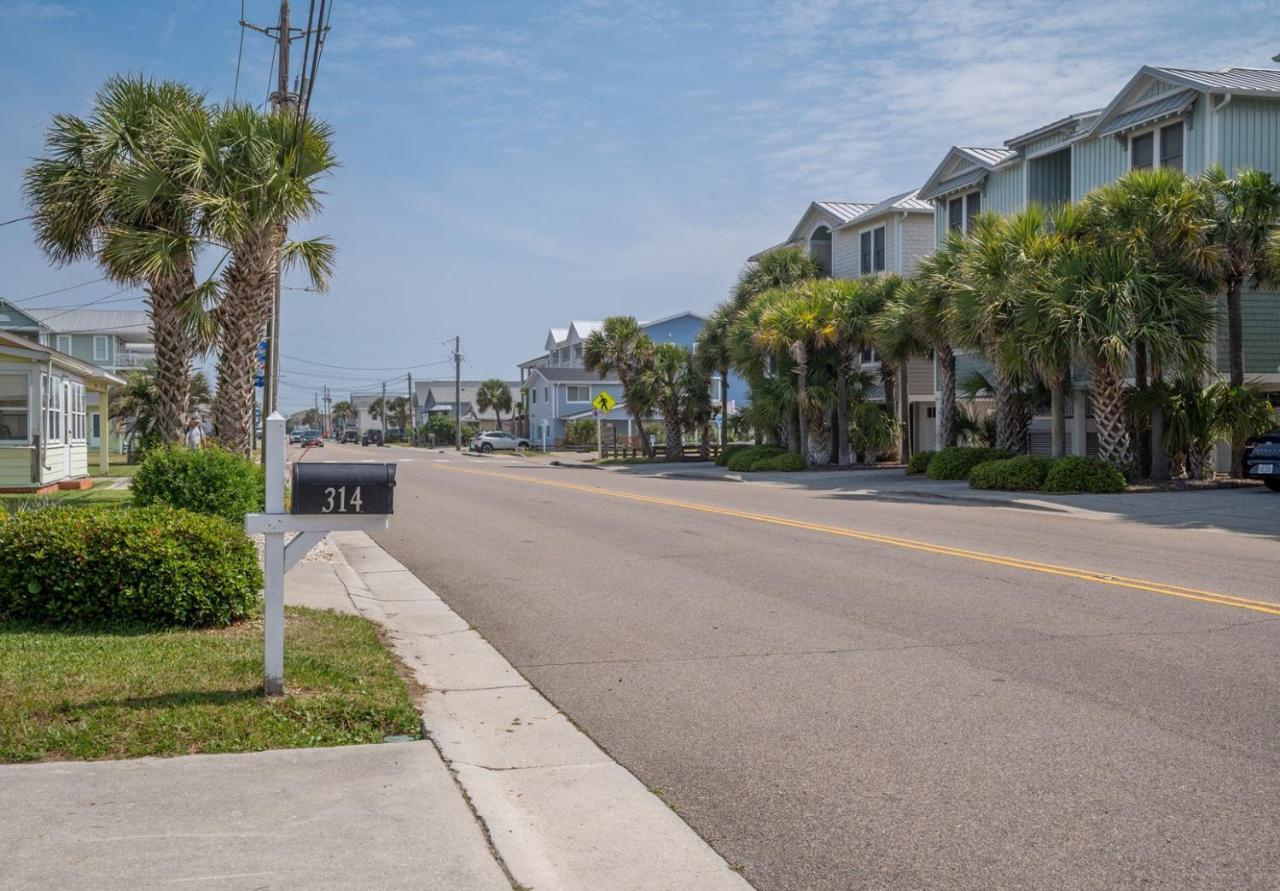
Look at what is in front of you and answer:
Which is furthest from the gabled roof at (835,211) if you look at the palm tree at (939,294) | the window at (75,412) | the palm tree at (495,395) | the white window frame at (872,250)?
the palm tree at (495,395)

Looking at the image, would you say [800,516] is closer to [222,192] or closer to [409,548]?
[409,548]

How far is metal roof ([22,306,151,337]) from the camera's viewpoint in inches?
2810

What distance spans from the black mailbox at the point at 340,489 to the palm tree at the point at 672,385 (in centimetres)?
4426

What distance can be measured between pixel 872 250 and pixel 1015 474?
64.6ft

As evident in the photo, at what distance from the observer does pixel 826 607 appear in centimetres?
1012

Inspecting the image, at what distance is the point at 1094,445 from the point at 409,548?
22.9m

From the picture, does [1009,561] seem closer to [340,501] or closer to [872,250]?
[340,501]

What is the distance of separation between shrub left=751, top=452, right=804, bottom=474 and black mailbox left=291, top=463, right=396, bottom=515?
31705mm

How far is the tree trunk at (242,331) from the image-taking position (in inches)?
688

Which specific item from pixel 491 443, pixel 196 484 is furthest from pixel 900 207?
pixel 491 443

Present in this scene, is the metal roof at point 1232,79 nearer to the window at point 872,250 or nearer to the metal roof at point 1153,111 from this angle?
the metal roof at point 1153,111

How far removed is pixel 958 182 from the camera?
36406 millimetres

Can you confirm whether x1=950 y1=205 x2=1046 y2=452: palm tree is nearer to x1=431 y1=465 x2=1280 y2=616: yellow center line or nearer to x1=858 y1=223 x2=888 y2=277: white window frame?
x1=431 y1=465 x2=1280 y2=616: yellow center line

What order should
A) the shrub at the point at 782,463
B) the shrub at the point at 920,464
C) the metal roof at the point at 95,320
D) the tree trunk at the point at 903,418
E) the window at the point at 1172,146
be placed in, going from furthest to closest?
the metal roof at the point at 95,320 → the shrub at the point at 782,463 → the tree trunk at the point at 903,418 → the shrub at the point at 920,464 → the window at the point at 1172,146
